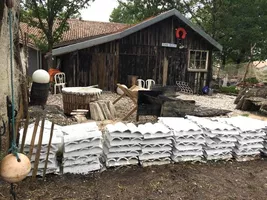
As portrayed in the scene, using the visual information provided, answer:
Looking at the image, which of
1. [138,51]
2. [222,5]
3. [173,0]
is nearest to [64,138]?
[138,51]

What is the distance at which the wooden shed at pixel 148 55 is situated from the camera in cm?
1138

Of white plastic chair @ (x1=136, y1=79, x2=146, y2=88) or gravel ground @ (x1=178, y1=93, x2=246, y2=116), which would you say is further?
white plastic chair @ (x1=136, y1=79, x2=146, y2=88)

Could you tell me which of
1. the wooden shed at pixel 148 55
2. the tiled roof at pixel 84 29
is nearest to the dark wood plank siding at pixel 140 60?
the wooden shed at pixel 148 55

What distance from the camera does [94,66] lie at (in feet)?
37.9

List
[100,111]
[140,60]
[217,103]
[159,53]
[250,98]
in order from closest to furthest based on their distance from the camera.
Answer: [100,111] → [250,98] → [217,103] → [140,60] → [159,53]

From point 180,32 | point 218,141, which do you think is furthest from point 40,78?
point 180,32

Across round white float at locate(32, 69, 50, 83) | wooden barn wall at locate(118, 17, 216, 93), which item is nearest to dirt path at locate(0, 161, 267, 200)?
round white float at locate(32, 69, 50, 83)

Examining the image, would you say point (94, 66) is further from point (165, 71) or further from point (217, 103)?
point (217, 103)

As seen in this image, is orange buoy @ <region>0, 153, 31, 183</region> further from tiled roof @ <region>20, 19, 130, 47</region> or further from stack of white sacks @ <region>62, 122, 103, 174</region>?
tiled roof @ <region>20, 19, 130, 47</region>

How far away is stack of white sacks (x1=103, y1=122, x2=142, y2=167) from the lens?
3.78 m

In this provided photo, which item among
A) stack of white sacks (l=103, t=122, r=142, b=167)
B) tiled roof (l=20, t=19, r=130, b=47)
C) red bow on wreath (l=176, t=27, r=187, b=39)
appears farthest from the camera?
tiled roof (l=20, t=19, r=130, b=47)

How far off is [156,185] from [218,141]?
1.54 meters

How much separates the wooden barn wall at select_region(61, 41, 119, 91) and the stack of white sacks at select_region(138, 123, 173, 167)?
7877mm

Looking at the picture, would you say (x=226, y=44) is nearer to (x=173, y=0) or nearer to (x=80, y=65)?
(x=173, y=0)
